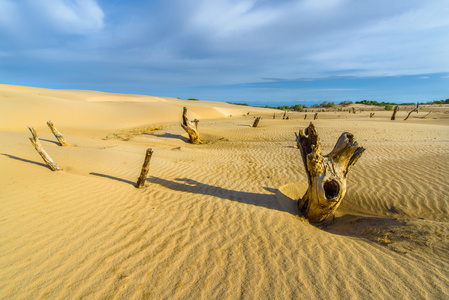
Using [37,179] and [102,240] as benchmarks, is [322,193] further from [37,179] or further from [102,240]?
[37,179]

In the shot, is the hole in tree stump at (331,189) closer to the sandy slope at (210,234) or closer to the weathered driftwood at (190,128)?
the sandy slope at (210,234)

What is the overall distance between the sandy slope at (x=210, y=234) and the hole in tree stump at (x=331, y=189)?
0.78 m

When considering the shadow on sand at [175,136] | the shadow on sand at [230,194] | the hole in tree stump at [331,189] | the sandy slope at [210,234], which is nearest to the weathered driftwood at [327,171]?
the hole in tree stump at [331,189]

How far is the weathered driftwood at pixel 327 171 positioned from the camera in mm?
4562

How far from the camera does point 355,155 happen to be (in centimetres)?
472

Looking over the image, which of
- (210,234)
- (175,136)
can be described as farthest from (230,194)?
(175,136)

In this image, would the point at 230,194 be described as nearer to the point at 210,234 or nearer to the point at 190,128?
the point at 210,234

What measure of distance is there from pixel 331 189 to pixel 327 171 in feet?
1.68

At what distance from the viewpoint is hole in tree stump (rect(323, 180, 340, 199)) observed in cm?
460

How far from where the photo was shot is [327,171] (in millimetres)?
4594

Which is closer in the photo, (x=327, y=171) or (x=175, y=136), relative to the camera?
(x=327, y=171)

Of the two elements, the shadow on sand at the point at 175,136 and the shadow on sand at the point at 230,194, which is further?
the shadow on sand at the point at 175,136

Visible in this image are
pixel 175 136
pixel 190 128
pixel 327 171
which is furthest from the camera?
pixel 175 136

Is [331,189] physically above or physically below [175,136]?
above
